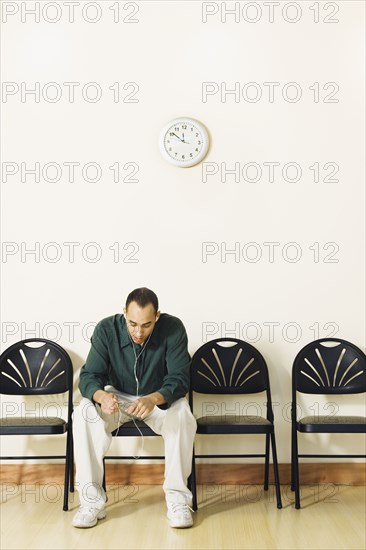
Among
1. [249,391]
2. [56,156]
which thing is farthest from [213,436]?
[56,156]

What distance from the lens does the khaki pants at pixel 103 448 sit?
3.25 meters

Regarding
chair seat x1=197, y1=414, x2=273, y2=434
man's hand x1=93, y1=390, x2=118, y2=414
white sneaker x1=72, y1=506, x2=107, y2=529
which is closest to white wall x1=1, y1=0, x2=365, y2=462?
chair seat x1=197, y1=414, x2=273, y2=434

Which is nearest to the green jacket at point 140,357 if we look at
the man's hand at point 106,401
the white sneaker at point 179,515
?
the man's hand at point 106,401

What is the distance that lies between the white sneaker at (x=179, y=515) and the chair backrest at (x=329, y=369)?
936 mm

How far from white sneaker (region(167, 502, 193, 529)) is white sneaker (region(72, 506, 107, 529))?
0.34 metres

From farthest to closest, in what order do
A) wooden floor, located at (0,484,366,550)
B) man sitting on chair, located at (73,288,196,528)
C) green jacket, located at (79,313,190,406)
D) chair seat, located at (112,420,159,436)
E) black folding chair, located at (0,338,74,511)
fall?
black folding chair, located at (0,338,74,511) < green jacket, located at (79,313,190,406) < chair seat, located at (112,420,159,436) < man sitting on chair, located at (73,288,196,528) < wooden floor, located at (0,484,366,550)

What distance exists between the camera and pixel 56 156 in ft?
12.9

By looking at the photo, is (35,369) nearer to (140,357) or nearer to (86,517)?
(140,357)

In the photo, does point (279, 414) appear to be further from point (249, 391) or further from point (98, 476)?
point (98, 476)

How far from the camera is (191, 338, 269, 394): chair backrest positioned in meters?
3.76

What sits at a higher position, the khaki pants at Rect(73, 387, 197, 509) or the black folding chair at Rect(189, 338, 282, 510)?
the black folding chair at Rect(189, 338, 282, 510)

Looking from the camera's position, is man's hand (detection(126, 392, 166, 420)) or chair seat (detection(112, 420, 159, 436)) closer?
man's hand (detection(126, 392, 166, 420))

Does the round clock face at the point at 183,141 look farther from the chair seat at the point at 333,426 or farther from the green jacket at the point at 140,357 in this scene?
the chair seat at the point at 333,426

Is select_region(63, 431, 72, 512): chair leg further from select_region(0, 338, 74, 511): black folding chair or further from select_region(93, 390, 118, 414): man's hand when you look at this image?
select_region(93, 390, 118, 414): man's hand
